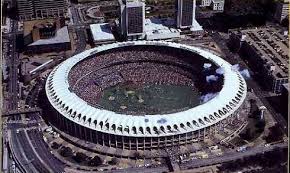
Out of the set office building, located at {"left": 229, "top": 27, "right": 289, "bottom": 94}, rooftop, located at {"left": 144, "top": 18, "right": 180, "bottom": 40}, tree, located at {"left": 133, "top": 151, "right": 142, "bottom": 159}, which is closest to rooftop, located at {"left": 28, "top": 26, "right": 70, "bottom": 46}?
rooftop, located at {"left": 144, "top": 18, "right": 180, "bottom": 40}

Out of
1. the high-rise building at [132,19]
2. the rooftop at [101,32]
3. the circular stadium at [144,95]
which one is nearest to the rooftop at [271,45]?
the circular stadium at [144,95]

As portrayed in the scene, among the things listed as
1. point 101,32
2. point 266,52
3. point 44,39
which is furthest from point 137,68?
point 266,52

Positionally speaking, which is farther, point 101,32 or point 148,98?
point 101,32

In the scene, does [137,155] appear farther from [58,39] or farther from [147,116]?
[58,39]

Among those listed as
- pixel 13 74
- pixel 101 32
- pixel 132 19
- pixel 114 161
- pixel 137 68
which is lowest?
pixel 114 161

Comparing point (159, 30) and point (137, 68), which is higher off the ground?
point (159, 30)

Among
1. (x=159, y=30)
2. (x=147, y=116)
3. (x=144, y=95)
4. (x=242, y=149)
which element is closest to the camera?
(x=147, y=116)

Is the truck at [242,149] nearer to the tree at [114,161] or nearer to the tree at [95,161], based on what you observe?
the tree at [114,161]

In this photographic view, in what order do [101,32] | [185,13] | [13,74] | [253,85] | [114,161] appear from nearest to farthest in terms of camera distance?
[114,161] → [253,85] → [13,74] → [185,13] → [101,32]

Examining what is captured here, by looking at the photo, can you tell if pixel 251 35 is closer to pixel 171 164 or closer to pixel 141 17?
pixel 141 17
